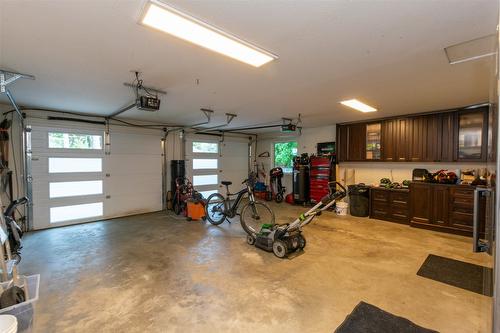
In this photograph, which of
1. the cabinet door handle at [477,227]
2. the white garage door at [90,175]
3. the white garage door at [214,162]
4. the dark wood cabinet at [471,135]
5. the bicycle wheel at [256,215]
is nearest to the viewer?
the cabinet door handle at [477,227]

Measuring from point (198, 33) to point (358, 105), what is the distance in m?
3.36

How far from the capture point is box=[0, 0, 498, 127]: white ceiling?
153 cm

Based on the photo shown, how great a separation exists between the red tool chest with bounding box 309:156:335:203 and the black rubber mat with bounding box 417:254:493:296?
317 cm

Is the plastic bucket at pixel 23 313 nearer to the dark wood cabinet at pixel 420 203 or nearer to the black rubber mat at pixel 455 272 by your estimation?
the black rubber mat at pixel 455 272

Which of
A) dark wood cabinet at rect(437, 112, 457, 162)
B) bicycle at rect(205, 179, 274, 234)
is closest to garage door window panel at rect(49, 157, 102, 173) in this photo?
bicycle at rect(205, 179, 274, 234)

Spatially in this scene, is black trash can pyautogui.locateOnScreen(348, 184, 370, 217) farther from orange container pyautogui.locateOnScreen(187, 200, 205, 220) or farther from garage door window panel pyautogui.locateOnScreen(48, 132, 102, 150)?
garage door window panel pyautogui.locateOnScreen(48, 132, 102, 150)

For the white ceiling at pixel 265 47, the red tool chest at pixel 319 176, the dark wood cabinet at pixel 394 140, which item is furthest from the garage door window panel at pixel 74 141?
the dark wood cabinet at pixel 394 140

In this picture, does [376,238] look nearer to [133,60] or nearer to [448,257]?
[448,257]

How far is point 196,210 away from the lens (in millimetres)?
5238

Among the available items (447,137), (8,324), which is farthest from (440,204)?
(8,324)

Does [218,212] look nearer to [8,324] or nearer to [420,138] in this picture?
[8,324]

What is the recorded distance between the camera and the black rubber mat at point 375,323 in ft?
6.06

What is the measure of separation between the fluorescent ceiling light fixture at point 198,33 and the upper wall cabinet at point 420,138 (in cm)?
431

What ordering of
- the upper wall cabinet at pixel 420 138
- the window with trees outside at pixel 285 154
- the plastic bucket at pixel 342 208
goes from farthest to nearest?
the window with trees outside at pixel 285 154, the plastic bucket at pixel 342 208, the upper wall cabinet at pixel 420 138
